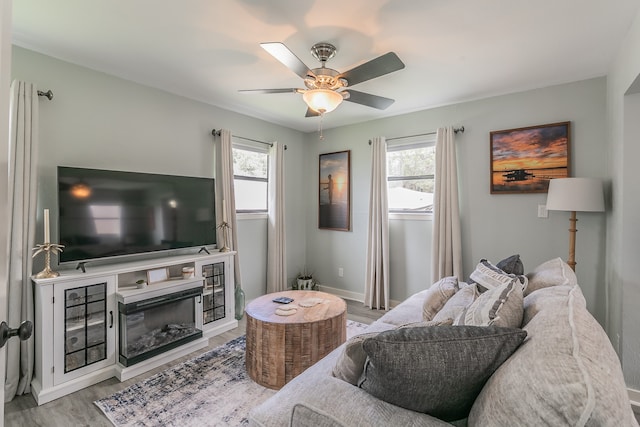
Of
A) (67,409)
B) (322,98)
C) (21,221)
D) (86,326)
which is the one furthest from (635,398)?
(21,221)

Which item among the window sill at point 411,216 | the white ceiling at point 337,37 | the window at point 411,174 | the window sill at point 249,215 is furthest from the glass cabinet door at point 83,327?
the window at point 411,174

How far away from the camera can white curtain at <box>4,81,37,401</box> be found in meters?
2.21

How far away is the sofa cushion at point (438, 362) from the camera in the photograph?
925 millimetres

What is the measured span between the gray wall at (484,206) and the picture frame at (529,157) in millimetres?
71

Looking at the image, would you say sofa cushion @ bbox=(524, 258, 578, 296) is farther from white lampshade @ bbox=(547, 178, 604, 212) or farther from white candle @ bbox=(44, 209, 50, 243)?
white candle @ bbox=(44, 209, 50, 243)

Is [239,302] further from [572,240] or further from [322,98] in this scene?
[572,240]

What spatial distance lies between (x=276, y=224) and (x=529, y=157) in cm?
307

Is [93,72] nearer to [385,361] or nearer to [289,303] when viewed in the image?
[289,303]

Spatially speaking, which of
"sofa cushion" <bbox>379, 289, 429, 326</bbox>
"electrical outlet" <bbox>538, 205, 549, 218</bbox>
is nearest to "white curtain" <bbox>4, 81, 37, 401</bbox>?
"sofa cushion" <bbox>379, 289, 429, 326</bbox>

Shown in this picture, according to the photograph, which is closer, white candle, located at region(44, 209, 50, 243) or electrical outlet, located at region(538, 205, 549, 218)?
white candle, located at region(44, 209, 50, 243)

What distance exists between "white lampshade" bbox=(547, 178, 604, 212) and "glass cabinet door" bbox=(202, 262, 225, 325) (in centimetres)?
331

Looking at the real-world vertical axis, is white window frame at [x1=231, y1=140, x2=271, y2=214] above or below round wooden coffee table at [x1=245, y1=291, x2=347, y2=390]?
above

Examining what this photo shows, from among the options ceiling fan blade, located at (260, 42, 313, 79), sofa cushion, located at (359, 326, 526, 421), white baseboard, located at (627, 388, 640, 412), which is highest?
ceiling fan blade, located at (260, 42, 313, 79)

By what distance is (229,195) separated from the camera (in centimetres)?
373
